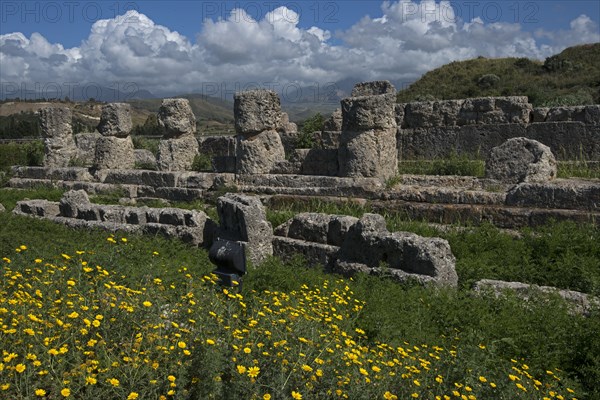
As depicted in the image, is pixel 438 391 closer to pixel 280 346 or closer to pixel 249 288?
pixel 280 346

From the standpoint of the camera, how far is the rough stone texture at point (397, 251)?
293 inches

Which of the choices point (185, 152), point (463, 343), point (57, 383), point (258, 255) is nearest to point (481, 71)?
point (185, 152)

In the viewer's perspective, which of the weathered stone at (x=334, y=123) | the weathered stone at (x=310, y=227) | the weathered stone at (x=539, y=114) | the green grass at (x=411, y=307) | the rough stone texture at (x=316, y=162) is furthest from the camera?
the weathered stone at (x=334, y=123)

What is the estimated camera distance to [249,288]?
23.4ft

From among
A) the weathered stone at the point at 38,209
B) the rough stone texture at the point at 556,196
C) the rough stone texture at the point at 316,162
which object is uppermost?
the rough stone texture at the point at 316,162

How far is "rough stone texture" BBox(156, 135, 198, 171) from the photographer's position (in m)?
16.0

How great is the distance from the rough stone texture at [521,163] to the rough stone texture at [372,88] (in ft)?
12.6

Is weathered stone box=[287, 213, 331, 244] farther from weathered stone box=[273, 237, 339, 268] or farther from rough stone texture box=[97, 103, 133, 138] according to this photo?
rough stone texture box=[97, 103, 133, 138]

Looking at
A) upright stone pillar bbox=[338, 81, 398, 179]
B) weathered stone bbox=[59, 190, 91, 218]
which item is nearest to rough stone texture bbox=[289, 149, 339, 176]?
upright stone pillar bbox=[338, 81, 398, 179]

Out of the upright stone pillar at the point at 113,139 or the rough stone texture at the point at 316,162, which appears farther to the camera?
the upright stone pillar at the point at 113,139

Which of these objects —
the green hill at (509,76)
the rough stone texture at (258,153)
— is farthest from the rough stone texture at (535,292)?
the green hill at (509,76)

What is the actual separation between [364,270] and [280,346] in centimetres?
386

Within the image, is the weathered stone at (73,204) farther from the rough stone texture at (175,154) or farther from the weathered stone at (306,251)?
the weathered stone at (306,251)

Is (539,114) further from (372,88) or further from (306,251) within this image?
(306,251)
